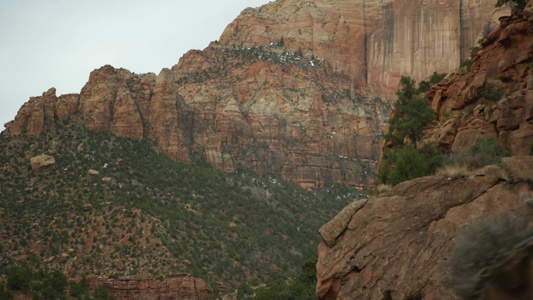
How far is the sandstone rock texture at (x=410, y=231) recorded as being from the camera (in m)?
13.3

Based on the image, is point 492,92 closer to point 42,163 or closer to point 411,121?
point 411,121

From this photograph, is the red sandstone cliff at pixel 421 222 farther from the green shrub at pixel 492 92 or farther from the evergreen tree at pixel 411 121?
the evergreen tree at pixel 411 121

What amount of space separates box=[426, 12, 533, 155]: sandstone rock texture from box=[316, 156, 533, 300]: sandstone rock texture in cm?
535

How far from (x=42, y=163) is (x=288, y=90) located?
5525 cm

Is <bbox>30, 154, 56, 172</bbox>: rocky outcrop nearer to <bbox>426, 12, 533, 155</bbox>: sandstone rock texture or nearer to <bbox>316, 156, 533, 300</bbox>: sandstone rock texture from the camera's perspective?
<bbox>426, 12, 533, 155</bbox>: sandstone rock texture

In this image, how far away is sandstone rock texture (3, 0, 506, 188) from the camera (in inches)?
3529

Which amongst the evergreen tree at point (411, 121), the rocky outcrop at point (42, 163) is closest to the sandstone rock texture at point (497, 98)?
the evergreen tree at point (411, 121)

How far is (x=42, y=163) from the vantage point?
7231 centimetres

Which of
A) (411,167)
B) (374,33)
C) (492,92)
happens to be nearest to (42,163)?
(411,167)

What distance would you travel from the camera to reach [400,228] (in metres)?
15.5

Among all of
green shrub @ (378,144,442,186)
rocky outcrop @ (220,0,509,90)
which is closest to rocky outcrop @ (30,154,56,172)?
green shrub @ (378,144,442,186)

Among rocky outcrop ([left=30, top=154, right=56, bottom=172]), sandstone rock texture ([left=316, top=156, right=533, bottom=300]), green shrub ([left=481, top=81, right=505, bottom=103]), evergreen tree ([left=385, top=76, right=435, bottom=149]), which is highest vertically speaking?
green shrub ([left=481, top=81, right=505, bottom=103])

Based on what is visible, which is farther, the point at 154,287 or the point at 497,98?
the point at 154,287

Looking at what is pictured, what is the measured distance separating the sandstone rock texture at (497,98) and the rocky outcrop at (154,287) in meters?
34.9
